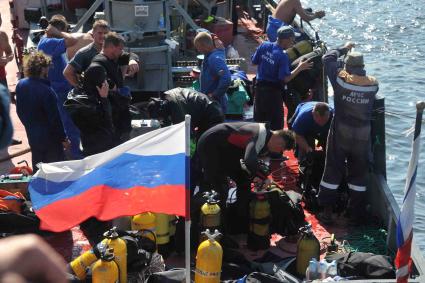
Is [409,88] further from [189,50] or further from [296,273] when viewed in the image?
[296,273]

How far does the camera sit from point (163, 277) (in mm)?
5559

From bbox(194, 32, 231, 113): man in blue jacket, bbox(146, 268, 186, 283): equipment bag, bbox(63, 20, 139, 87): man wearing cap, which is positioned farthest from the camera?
bbox(194, 32, 231, 113): man in blue jacket

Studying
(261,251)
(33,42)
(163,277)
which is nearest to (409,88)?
(33,42)

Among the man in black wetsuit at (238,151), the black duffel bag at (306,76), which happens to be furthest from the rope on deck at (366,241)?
the black duffel bag at (306,76)

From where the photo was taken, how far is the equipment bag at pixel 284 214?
6766 mm

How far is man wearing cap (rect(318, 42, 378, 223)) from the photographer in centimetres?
680

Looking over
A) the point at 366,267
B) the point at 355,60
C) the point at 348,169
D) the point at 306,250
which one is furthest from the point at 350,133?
the point at 366,267

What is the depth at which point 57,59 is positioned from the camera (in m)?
8.16

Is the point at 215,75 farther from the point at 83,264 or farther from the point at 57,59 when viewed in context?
the point at 83,264

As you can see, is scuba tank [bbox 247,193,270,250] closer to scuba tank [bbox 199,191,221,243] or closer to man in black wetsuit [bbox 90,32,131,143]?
scuba tank [bbox 199,191,221,243]

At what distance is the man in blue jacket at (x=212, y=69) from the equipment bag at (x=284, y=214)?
1728mm

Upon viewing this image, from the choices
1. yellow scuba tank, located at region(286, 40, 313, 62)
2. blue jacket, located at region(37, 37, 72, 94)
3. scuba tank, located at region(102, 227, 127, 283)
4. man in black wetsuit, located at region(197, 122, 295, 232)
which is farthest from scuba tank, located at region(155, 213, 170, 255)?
yellow scuba tank, located at region(286, 40, 313, 62)

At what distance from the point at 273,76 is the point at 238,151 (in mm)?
2090

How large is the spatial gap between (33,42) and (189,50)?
2.72m
